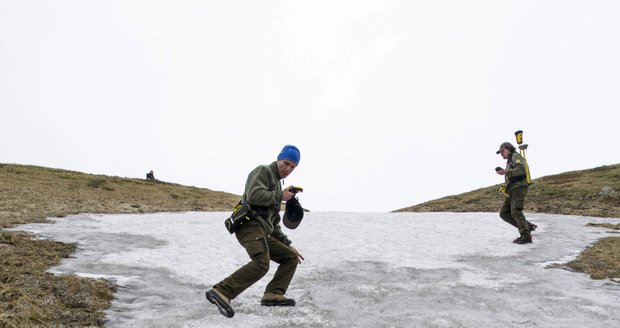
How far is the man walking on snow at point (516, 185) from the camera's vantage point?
47.5ft

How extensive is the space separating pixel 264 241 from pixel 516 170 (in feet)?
33.4

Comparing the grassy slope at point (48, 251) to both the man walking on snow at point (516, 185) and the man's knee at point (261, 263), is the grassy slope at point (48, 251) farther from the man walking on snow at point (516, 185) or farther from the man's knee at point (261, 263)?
the man walking on snow at point (516, 185)

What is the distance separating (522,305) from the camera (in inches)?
316

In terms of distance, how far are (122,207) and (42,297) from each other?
1690cm

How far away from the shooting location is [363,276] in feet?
33.7

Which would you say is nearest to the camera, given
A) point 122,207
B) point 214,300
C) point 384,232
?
point 214,300

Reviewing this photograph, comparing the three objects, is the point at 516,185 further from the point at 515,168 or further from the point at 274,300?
the point at 274,300

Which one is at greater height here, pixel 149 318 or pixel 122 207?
pixel 122 207

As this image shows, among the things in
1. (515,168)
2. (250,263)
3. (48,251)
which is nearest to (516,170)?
(515,168)

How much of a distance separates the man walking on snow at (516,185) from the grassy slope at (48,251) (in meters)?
11.9

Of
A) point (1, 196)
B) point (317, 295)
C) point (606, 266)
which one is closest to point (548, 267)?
point (606, 266)

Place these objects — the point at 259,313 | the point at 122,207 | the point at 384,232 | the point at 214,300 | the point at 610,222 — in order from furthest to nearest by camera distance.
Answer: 1. the point at 122,207
2. the point at 610,222
3. the point at 384,232
4. the point at 259,313
5. the point at 214,300

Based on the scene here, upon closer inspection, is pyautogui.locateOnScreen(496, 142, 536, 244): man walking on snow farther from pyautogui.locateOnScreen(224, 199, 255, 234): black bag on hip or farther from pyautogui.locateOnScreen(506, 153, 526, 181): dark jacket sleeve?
pyautogui.locateOnScreen(224, 199, 255, 234): black bag on hip

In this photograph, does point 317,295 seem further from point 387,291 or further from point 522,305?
point 522,305
